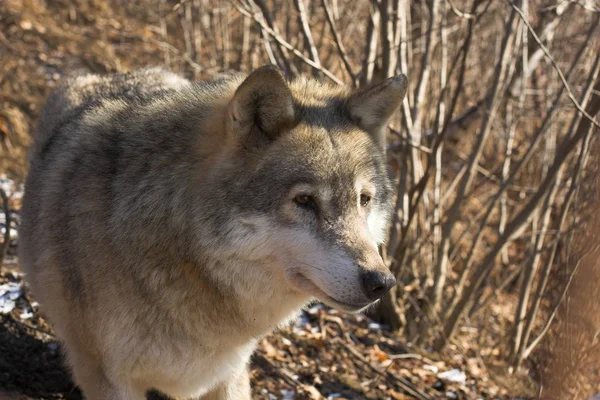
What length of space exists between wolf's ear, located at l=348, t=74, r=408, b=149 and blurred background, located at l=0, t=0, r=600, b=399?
1143mm

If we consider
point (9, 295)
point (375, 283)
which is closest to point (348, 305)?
point (375, 283)

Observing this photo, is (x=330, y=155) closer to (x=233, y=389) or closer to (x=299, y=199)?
(x=299, y=199)

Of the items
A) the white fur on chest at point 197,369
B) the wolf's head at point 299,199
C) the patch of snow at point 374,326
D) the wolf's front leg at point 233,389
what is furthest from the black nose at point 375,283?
the patch of snow at point 374,326

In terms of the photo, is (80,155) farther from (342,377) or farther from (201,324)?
(342,377)

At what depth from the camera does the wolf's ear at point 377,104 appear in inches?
155

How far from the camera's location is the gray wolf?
11.3 feet

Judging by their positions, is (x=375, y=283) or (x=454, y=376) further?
(x=454, y=376)

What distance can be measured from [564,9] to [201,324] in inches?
206

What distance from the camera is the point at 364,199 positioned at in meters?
3.71

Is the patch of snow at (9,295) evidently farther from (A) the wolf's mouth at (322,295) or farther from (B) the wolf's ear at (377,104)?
(B) the wolf's ear at (377,104)

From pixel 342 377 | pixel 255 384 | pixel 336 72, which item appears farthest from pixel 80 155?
pixel 336 72

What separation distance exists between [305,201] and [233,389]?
4.83 feet

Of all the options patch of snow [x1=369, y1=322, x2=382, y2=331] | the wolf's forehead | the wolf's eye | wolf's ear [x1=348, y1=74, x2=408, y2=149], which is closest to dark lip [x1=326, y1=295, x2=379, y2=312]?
the wolf's eye

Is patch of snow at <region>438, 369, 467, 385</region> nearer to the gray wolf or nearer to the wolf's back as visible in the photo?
the gray wolf
